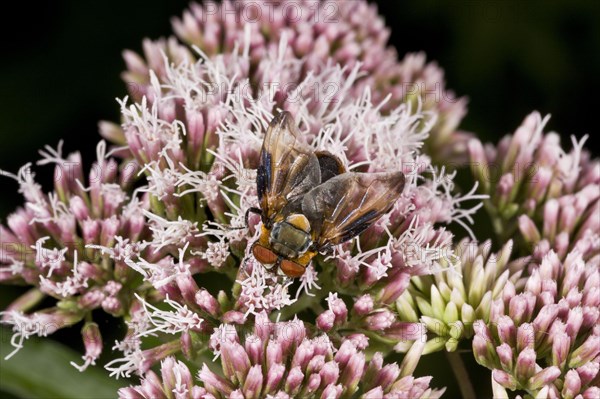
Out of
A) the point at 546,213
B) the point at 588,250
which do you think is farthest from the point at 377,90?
the point at 588,250

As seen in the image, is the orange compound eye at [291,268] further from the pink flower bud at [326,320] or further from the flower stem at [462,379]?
the flower stem at [462,379]

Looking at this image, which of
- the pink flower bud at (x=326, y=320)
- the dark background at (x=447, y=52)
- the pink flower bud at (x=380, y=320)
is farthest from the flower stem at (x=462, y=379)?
the dark background at (x=447, y=52)

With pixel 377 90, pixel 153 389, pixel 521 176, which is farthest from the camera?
pixel 377 90

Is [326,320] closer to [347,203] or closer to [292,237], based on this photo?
[292,237]

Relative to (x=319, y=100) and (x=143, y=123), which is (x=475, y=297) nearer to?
(x=319, y=100)

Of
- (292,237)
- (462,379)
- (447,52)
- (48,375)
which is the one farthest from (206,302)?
(447,52)

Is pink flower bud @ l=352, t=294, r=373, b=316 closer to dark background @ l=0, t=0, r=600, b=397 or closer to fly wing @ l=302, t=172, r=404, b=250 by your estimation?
fly wing @ l=302, t=172, r=404, b=250

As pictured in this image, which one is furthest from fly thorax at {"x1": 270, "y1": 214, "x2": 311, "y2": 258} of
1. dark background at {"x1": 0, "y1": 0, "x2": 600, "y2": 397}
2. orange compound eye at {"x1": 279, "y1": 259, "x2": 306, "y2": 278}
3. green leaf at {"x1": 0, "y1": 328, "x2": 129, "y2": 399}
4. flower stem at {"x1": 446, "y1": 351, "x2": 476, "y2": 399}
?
dark background at {"x1": 0, "y1": 0, "x2": 600, "y2": 397}
